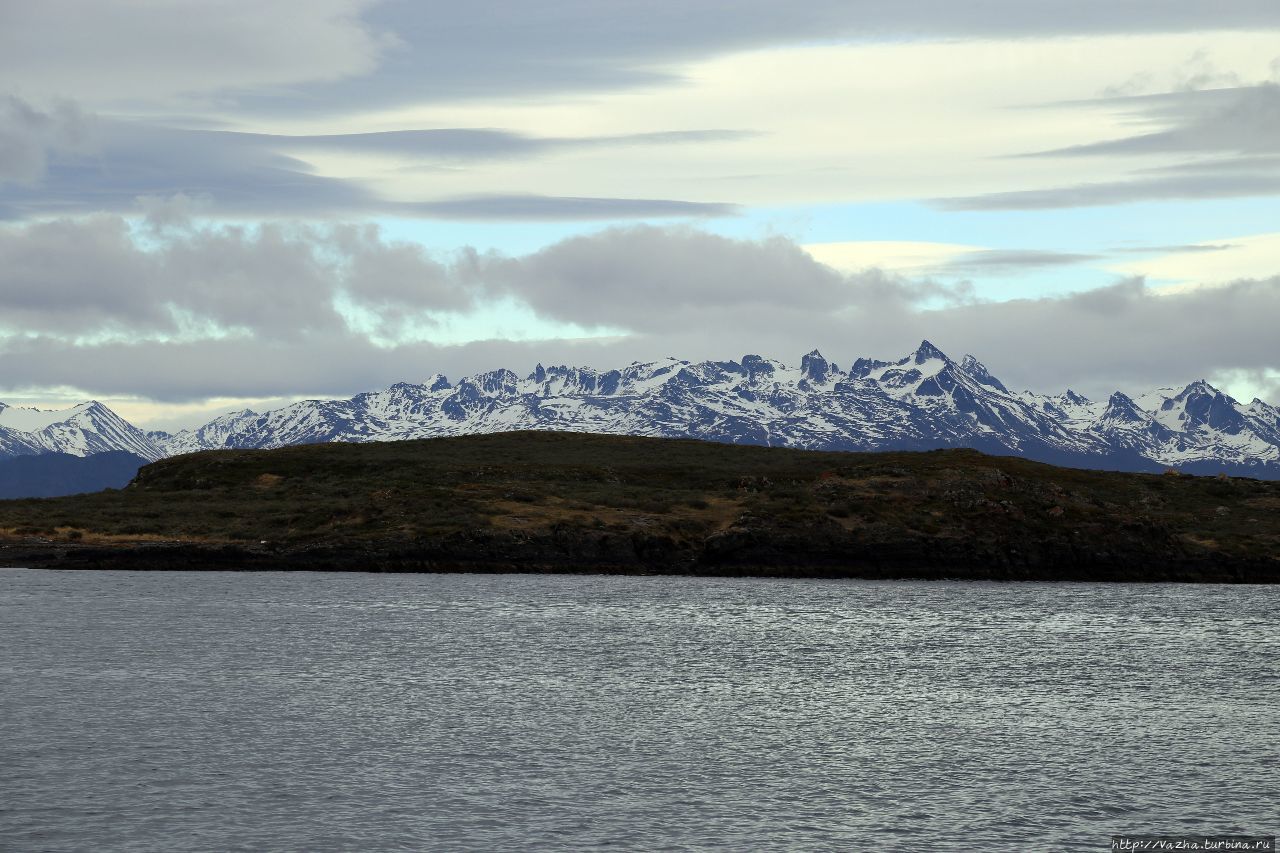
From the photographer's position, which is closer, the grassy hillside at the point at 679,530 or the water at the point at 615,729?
the water at the point at 615,729

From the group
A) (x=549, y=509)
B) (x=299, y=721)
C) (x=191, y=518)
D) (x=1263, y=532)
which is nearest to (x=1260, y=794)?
(x=299, y=721)

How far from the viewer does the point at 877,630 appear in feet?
349

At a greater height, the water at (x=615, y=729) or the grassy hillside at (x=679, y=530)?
the grassy hillside at (x=679, y=530)

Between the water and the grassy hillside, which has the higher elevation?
the grassy hillside

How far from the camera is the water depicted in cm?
4247

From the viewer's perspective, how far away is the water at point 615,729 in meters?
42.5

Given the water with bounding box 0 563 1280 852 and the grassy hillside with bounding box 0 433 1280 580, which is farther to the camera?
the grassy hillside with bounding box 0 433 1280 580

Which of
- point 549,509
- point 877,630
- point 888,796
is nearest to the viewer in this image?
point 888,796

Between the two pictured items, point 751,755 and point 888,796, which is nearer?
point 888,796

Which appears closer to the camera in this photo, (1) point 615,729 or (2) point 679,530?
(1) point 615,729

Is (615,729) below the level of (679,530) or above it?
below

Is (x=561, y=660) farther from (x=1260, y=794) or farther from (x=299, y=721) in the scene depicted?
(x=1260, y=794)

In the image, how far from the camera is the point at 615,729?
5959cm

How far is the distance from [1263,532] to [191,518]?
139 metres
